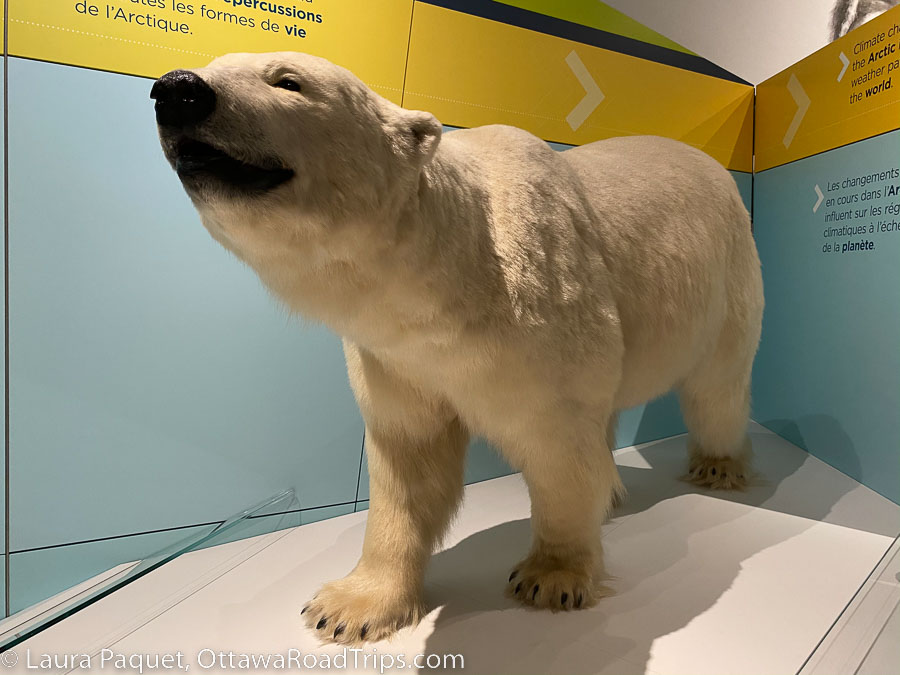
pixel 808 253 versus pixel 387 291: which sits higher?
pixel 808 253

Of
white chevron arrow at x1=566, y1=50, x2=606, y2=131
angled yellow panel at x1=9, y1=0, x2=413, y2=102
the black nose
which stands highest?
white chevron arrow at x1=566, y1=50, x2=606, y2=131

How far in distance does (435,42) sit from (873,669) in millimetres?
2241

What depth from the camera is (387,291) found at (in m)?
1.38

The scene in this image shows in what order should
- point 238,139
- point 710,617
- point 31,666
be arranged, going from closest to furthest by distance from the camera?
point 238,139 < point 31,666 < point 710,617

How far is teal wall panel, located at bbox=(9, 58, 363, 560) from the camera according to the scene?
183cm

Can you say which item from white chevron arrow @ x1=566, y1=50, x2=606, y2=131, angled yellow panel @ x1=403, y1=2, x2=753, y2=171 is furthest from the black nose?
white chevron arrow @ x1=566, y1=50, x2=606, y2=131

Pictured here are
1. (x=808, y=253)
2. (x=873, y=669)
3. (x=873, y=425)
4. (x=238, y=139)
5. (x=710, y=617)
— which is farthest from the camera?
(x=808, y=253)

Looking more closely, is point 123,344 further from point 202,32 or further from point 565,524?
point 565,524

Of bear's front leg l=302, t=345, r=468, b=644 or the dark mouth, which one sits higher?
the dark mouth

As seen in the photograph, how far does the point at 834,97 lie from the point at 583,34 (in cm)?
108

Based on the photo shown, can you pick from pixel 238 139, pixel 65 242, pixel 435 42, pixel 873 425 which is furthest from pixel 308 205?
pixel 873 425

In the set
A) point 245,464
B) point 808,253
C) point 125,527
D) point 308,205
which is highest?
point 808,253

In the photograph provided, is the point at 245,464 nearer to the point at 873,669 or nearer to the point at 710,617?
the point at 710,617

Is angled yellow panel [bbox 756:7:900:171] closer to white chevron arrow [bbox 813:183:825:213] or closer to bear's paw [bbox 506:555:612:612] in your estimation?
white chevron arrow [bbox 813:183:825:213]
